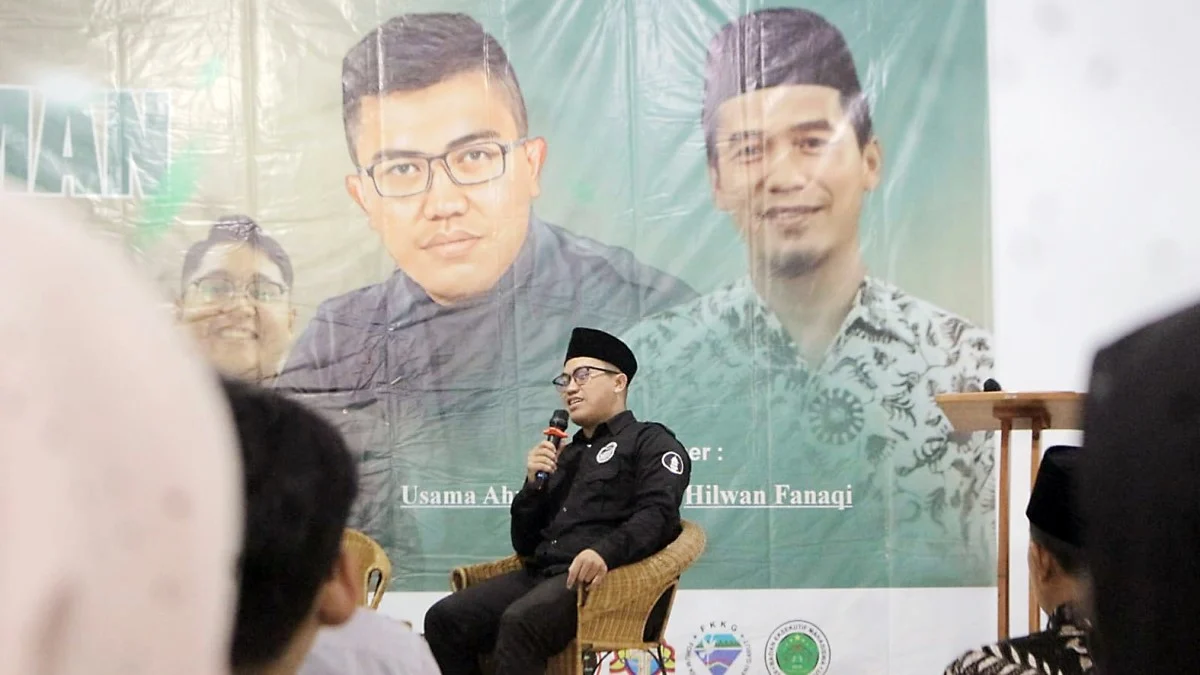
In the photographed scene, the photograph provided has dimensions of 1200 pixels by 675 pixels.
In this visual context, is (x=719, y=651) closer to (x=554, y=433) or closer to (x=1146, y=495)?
(x=554, y=433)

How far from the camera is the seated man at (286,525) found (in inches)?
11.8

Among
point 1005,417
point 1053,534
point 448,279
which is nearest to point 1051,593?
point 1053,534

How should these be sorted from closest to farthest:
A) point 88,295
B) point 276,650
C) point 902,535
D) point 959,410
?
point 88,295 < point 276,650 < point 959,410 < point 902,535

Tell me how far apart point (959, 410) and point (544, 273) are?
4.00 feet

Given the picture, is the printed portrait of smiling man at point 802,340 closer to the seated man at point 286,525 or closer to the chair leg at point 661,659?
the chair leg at point 661,659

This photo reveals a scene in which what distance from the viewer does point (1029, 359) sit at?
3006mm

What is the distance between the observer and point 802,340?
9.91 feet

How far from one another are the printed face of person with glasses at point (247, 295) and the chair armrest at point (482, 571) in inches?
31.0

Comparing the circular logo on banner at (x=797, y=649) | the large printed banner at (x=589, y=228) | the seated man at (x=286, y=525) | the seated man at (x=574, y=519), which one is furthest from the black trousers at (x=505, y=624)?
the seated man at (x=286, y=525)

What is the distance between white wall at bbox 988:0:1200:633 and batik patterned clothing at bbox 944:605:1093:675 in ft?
5.75

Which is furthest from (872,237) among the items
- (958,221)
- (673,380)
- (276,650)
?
(276,650)

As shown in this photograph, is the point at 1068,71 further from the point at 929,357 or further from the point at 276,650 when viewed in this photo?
the point at 276,650

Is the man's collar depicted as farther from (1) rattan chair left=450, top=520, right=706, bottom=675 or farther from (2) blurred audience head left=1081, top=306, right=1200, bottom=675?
(2) blurred audience head left=1081, top=306, right=1200, bottom=675

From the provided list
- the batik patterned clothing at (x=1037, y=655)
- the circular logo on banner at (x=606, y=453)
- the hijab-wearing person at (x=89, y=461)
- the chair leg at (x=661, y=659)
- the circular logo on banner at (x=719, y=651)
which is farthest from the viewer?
the circular logo on banner at (x=719, y=651)
